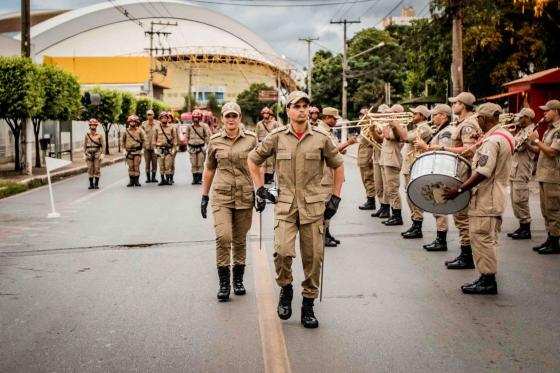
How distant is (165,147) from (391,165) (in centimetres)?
932

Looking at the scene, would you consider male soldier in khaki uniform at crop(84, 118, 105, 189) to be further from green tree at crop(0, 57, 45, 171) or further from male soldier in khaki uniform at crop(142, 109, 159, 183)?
green tree at crop(0, 57, 45, 171)

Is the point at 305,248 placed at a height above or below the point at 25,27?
below

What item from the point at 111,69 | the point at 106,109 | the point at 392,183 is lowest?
the point at 392,183

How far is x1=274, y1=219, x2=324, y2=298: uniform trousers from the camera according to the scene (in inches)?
217

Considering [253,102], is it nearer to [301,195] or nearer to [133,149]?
[133,149]

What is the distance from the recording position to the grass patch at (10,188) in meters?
16.4

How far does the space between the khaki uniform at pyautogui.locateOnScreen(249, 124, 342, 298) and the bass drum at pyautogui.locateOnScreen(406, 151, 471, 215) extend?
1.68m

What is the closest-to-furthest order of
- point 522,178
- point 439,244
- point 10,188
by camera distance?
point 439,244, point 522,178, point 10,188

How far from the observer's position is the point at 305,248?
18.4 feet

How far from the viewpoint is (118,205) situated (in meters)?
14.0

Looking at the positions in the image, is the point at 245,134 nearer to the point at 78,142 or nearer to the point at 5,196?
the point at 5,196

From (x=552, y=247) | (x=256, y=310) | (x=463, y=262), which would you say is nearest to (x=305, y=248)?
(x=256, y=310)

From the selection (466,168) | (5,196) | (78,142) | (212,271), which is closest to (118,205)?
(5,196)

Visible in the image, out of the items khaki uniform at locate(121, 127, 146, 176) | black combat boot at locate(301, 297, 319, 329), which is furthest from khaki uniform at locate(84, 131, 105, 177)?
black combat boot at locate(301, 297, 319, 329)
